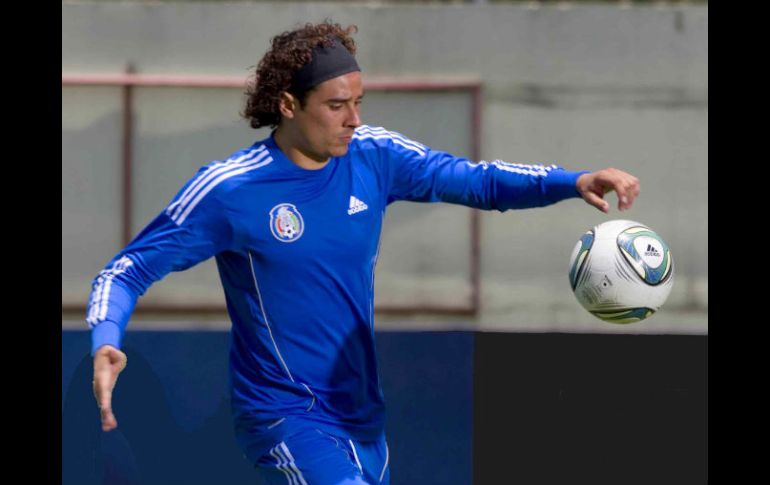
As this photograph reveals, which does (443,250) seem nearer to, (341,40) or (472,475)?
(472,475)

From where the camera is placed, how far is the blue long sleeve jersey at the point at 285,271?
14.7 feet

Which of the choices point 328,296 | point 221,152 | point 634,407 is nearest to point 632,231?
point 328,296

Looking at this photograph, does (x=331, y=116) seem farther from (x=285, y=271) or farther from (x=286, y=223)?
(x=285, y=271)

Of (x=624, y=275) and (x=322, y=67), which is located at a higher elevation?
(x=322, y=67)

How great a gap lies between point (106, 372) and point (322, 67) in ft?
4.34

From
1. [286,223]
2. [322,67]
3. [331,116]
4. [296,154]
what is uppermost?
[322,67]

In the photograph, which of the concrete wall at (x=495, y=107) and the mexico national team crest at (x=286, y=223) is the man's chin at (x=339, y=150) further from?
the concrete wall at (x=495, y=107)

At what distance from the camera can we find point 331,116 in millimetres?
4598

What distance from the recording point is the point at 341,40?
4805 mm

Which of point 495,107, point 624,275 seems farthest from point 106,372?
point 495,107

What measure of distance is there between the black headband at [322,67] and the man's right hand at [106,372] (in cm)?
119

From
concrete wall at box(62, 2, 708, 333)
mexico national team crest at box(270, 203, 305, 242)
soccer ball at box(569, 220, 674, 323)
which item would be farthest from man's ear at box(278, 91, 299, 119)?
concrete wall at box(62, 2, 708, 333)

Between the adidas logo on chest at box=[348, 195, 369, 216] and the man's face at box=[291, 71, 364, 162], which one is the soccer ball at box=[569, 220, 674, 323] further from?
the man's face at box=[291, 71, 364, 162]

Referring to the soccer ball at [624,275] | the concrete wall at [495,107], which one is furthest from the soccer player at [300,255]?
the concrete wall at [495,107]
